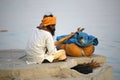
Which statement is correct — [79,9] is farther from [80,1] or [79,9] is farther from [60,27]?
[60,27]

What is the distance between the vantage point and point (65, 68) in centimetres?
486

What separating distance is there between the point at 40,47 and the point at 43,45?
0.21ft

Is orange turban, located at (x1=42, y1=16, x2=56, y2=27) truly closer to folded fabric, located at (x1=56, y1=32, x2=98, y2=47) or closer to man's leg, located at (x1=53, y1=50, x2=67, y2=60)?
man's leg, located at (x1=53, y1=50, x2=67, y2=60)

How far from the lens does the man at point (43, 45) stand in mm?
4957

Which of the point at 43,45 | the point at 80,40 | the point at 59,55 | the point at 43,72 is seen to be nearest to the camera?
the point at 43,72

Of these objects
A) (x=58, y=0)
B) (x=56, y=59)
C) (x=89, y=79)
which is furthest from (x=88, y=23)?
(x=89, y=79)

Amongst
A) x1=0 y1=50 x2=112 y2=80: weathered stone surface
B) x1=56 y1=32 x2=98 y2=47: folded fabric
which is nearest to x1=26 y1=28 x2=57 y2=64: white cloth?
x1=0 y1=50 x2=112 y2=80: weathered stone surface

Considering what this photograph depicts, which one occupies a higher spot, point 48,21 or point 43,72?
point 48,21

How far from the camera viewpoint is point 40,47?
5.01m

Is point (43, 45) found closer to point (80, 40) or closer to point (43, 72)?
point (43, 72)

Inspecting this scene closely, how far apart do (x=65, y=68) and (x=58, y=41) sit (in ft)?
4.82

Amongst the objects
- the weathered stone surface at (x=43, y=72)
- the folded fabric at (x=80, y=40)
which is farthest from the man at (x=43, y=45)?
the folded fabric at (x=80, y=40)

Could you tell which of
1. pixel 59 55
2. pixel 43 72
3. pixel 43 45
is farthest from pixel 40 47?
pixel 43 72

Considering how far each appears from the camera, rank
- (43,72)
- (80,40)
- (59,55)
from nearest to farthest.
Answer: (43,72)
(59,55)
(80,40)
